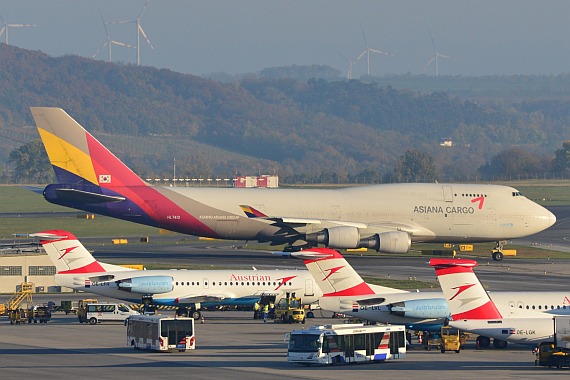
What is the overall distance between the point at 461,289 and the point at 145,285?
22460mm

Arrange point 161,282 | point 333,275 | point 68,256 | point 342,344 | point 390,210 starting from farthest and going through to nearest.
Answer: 1. point 390,210
2. point 68,256
3. point 161,282
4. point 333,275
5. point 342,344

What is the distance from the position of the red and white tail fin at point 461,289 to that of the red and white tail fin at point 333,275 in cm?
668

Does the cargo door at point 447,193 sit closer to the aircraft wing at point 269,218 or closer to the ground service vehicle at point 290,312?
the aircraft wing at point 269,218

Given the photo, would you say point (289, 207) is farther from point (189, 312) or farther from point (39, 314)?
point (39, 314)

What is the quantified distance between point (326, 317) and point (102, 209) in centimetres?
2941

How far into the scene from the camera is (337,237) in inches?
3051

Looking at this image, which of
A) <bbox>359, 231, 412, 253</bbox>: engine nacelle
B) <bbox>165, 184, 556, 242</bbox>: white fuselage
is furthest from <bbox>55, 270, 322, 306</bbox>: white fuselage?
<bbox>359, 231, 412, 253</bbox>: engine nacelle

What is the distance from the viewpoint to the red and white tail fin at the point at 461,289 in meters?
38.4

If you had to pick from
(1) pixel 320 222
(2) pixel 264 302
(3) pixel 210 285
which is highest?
(1) pixel 320 222

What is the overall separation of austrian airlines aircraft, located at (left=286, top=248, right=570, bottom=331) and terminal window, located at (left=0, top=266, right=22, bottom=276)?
113 feet

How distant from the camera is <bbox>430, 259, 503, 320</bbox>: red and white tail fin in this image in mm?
38406

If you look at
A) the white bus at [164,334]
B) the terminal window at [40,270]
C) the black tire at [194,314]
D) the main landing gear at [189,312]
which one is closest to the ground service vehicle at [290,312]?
the black tire at [194,314]

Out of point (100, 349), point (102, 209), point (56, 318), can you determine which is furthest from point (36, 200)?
point (100, 349)

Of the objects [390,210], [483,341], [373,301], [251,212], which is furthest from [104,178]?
[483,341]
